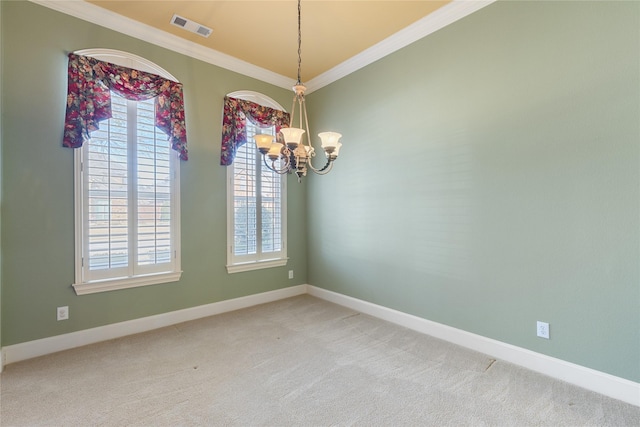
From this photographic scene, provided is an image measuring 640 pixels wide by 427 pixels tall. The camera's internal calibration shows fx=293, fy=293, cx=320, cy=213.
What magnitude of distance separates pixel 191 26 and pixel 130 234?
2.33 meters

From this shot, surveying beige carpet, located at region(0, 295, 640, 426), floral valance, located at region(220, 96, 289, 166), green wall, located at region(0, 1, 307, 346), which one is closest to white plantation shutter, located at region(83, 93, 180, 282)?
green wall, located at region(0, 1, 307, 346)

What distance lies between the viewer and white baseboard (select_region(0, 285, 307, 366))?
263 centimetres

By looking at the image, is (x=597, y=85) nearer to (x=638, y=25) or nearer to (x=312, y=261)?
(x=638, y=25)

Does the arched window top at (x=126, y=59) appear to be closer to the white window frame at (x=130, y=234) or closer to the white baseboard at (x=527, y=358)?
the white window frame at (x=130, y=234)

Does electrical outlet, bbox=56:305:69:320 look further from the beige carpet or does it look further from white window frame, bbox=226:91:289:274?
white window frame, bbox=226:91:289:274

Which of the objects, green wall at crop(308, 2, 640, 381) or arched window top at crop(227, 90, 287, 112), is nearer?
green wall at crop(308, 2, 640, 381)

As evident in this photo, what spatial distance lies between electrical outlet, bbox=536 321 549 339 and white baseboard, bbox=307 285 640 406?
16 cm

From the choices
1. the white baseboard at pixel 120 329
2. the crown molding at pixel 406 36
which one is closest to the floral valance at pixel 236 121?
the crown molding at pixel 406 36

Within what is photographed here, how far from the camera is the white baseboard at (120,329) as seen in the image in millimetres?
2627

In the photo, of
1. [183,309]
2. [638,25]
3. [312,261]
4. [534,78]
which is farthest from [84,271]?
[638,25]

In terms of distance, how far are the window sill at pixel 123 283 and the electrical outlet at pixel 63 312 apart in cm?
17

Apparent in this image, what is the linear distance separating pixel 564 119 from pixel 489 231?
1.05 metres

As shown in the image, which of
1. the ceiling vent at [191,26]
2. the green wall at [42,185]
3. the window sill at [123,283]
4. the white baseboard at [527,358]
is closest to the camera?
the white baseboard at [527,358]

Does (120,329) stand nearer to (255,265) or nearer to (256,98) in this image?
(255,265)
